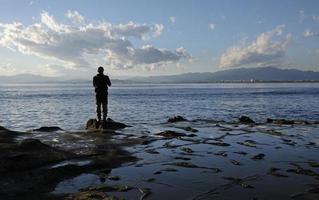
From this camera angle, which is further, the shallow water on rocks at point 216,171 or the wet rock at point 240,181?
the wet rock at point 240,181

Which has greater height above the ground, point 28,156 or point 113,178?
point 28,156

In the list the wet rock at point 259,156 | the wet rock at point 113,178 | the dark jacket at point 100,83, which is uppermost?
the dark jacket at point 100,83

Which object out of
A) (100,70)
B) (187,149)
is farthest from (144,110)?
(187,149)

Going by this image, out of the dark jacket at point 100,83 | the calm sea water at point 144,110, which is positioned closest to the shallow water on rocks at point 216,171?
the dark jacket at point 100,83

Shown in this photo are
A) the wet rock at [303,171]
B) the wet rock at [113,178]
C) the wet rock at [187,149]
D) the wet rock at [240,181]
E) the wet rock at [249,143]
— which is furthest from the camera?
the wet rock at [249,143]

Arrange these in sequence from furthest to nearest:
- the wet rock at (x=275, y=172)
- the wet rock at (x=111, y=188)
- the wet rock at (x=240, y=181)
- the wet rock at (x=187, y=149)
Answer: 1. the wet rock at (x=187, y=149)
2. the wet rock at (x=275, y=172)
3. the wet rock at (x=240, y=181)
4. the wet rock at (x=111, y=188)

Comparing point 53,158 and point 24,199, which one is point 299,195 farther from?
point 53,158

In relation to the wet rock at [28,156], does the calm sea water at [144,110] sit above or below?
below

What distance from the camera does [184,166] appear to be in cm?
1073

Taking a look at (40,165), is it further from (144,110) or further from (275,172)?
(144,110)

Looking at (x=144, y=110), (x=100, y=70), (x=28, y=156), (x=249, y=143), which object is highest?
(x=100, y=70)

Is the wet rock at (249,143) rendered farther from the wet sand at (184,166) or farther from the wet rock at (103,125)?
the wet rock at (103,125)

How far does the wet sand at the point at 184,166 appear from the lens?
8227mm

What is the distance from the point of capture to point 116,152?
12.6 metres
